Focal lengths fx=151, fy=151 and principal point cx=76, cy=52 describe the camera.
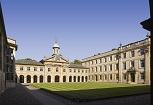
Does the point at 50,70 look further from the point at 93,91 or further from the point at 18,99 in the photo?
the point at 18,99

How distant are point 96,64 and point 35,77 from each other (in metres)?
24.8

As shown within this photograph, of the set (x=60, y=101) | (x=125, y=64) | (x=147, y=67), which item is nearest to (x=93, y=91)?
(x=60, y=101)

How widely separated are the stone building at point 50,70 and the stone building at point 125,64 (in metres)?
7.25

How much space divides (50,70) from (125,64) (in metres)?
27.7

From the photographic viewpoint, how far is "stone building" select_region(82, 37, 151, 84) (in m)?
40.7

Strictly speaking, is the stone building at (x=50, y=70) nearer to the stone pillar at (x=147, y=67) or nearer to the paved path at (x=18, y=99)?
the stone pillar at (x=147, y=67)

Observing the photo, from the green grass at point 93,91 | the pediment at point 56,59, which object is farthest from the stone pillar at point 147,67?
the pediment at point 56,59

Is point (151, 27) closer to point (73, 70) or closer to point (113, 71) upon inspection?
point (113, 71)

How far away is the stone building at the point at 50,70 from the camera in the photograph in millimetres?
53803

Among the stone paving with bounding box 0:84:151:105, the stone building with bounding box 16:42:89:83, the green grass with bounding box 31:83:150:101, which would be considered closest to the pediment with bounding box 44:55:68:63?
the stone building with bounding box 16:42:89:83

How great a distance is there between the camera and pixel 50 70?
191 feet

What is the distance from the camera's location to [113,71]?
51844mm

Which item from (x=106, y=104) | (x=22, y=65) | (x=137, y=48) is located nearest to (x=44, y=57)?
(x=22, y=65)

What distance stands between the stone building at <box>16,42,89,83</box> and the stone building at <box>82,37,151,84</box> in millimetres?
7255
